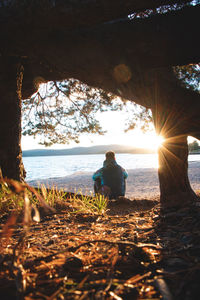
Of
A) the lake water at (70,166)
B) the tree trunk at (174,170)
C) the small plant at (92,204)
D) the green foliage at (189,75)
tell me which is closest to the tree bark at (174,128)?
the tree trunk at (174,170)

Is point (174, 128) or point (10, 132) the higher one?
point (10, 132)

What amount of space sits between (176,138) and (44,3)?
210 centimetres

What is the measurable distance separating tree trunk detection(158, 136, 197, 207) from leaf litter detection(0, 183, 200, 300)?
1.12 meters

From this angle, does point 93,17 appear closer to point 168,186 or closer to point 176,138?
point 176,138

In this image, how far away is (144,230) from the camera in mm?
1439

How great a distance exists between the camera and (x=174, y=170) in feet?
8.43

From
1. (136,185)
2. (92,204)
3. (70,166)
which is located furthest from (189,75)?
(70,166)

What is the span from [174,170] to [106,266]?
1986 mm

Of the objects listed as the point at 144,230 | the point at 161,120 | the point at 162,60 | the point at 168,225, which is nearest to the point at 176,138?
the point at 161,120

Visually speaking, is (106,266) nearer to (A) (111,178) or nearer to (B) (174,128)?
(B) (174,128)

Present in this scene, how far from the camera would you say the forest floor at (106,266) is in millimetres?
708

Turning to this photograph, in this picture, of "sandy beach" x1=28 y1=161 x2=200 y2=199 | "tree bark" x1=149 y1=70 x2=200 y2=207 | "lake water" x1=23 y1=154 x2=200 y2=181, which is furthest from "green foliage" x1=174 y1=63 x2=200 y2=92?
"lake water" x1=23 y1=154 x2=200 y2=181

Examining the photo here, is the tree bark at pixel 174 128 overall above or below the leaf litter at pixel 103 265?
above

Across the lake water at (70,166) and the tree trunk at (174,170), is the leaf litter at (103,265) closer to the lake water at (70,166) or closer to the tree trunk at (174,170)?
the tree trunk at (174,170)
